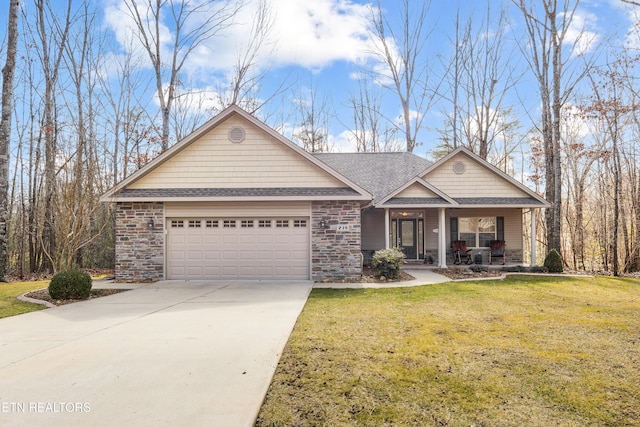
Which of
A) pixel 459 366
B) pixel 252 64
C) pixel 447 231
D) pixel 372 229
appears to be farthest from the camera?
pixel 252 64

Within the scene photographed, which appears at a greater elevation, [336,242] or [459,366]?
[336,242]

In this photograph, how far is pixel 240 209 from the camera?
1141 cm

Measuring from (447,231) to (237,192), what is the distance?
9441mm

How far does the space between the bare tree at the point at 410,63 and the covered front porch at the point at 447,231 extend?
31.8ft

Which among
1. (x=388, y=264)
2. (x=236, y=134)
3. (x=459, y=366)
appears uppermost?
(x=236, y=134)

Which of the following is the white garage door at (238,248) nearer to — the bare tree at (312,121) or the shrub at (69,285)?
the shrub at (69,285)

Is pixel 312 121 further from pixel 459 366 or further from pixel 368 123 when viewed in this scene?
pixel 459 366

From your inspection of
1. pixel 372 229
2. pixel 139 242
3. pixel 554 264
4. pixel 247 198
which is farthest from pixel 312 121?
pixel 554 264

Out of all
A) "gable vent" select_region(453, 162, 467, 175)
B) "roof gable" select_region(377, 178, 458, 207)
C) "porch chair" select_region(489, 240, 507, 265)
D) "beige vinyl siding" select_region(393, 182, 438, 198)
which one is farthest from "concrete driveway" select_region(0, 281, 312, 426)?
"porch chair" select_region(489, 240, 507, 265)

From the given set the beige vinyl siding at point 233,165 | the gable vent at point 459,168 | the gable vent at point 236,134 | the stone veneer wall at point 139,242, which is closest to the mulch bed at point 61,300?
the stone veneer wall at point 139,242

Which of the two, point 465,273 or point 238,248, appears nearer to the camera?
point 238,248

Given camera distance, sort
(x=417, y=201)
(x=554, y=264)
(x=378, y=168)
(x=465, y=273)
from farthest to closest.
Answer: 1. (x=378, y=168)
2. (x=417, y=201)
3. (x=554, y=264)
4. (x=465, y=273)

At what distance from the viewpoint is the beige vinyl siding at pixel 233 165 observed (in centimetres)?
1152

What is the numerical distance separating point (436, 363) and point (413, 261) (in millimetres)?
11796
